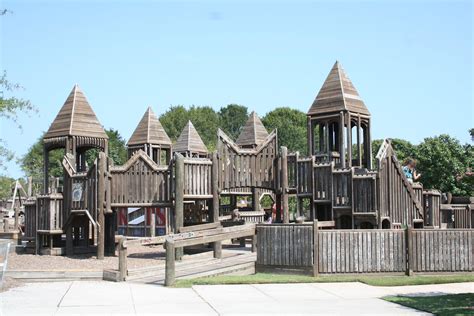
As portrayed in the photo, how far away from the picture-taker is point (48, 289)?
14.6 metres

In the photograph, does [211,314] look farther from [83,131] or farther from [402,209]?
[83,131]

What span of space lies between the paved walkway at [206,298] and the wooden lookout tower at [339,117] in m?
11.9

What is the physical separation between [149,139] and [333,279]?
77.9 ft

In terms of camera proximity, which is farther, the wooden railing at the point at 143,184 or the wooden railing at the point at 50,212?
the wooden railing at the point at 50,212

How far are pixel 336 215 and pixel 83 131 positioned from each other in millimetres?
11178

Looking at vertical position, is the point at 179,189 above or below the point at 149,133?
below

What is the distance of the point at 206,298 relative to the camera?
1314cm

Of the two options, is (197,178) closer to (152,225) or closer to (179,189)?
(179,189)

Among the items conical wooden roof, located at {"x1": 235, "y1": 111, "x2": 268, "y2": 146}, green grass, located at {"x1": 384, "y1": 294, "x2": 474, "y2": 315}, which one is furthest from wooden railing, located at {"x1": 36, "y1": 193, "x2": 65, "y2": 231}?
green grass, located at {"x1": 384, "y1": 294, "x2": 474, "y2": 315}

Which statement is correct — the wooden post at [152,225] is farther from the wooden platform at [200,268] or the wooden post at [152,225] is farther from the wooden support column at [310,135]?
the wooden platform at [200,268]

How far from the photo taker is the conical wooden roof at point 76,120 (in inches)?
1074

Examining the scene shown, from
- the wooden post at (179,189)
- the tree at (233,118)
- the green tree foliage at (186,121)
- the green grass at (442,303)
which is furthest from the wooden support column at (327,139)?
the tree at (233,118)

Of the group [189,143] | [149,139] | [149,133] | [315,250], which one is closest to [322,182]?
[315,250]

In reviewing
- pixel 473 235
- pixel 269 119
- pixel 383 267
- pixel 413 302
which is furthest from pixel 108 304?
pixel 269 119
